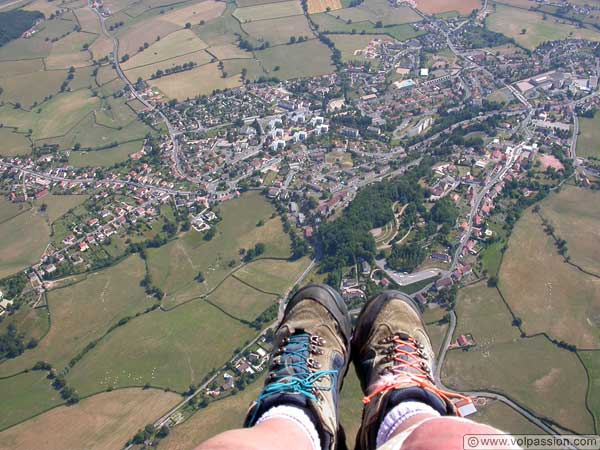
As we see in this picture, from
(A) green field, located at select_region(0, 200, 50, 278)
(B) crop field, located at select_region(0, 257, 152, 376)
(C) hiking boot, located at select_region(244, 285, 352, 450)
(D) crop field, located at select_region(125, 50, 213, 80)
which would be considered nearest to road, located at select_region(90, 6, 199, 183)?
(D) crop field, located at select_region(125, 50, 213, 80)

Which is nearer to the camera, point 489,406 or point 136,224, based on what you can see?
point 489,406

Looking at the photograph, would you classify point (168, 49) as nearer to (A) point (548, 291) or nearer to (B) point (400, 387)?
(A) point (548, 291)

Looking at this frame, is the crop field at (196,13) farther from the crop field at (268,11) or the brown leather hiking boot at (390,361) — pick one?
the brown leather hiking boot at (390,361)

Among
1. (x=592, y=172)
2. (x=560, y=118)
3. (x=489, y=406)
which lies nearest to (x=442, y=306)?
(x=489, y=406)

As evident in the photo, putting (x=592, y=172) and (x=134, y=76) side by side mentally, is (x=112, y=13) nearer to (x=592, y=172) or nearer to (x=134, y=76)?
(x=134, y=76)

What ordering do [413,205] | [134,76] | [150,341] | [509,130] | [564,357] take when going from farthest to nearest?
[134,76]
[509,130]
[413,205]
[150,341]
[564,357]

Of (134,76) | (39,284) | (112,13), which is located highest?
(112,13)

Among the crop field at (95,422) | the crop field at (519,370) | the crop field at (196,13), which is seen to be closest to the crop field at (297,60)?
the crop field at (196,13)

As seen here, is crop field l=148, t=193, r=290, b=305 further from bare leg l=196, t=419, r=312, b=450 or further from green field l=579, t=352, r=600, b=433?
bare leg l=196, t=419, r=312, b=450
